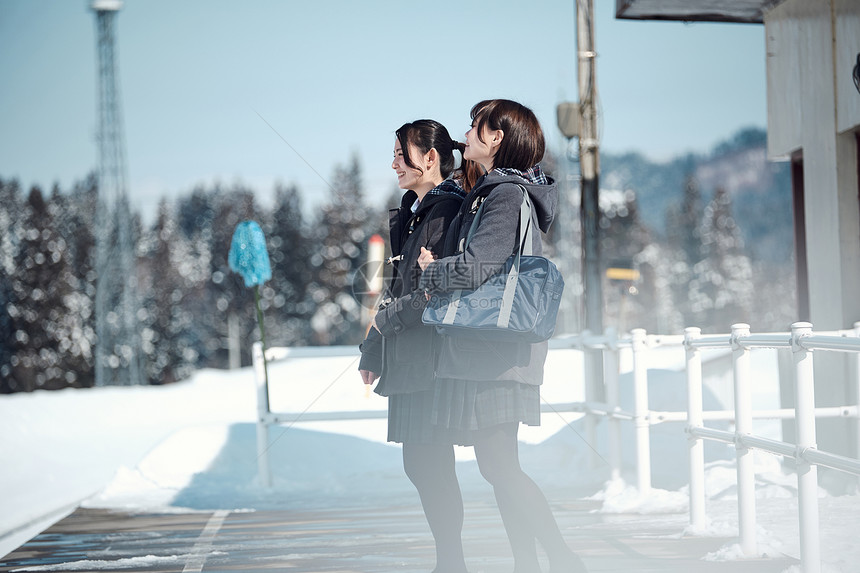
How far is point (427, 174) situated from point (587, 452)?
402 cm

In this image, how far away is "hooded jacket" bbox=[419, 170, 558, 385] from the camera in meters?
2.96

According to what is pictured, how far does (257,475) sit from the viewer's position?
6.94 metres

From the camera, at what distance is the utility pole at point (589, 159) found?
8.38 m

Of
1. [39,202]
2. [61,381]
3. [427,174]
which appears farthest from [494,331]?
[39,202]

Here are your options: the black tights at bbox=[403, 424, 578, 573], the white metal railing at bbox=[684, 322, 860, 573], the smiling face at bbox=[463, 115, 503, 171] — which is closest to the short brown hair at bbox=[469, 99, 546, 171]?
the smiling face at bbox=[463, 115, 503, 171]

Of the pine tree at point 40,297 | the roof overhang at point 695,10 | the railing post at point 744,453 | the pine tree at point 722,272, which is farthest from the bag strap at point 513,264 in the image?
the pine tree at point 722,272

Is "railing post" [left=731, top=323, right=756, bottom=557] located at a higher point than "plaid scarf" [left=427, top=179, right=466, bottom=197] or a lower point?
lower

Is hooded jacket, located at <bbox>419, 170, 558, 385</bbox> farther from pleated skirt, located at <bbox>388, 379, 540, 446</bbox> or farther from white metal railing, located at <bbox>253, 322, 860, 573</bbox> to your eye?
white metal railing, located at <bbox>253, 322, 860, 573</bbox>

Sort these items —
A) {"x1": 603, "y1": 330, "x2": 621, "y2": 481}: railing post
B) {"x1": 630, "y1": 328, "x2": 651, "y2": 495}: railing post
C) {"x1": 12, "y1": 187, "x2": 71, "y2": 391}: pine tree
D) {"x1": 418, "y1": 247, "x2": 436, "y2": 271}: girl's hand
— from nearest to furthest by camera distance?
{"x1": 418, "y1": 247, "x2": 436, "y2": 271}: girl's hand
{"x1": 630, "y1": 328, "x2": 651, "y2": 495}: railing post
{"x1": 603, "y1": 330, "x2": 621, "y2": 481}: railing post
{"x1": 12, "y1": 187, "x2": 71, "y2": 391}: pine tree

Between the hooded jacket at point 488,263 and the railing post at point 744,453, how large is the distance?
1151 millimetres

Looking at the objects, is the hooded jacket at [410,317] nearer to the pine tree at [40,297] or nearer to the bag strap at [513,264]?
the bag strap at [513,264]

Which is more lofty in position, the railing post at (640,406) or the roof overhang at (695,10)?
the roof overhang at (695,10)

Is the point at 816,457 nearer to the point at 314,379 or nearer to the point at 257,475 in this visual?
the point at 257,475

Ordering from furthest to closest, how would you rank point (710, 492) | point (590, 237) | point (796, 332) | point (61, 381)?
point (61, 381)
point (590, 237)
point (710, 492)
point (796, 332)
